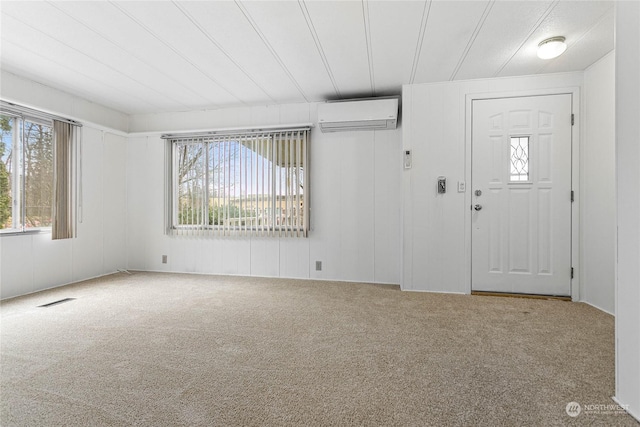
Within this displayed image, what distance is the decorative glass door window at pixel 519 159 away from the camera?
307 centimetres

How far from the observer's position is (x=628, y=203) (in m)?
1.34

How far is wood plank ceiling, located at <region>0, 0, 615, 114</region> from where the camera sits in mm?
1999

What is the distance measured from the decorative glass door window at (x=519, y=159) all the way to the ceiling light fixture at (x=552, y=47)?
2.86 feet

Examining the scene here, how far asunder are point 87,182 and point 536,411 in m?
4.89

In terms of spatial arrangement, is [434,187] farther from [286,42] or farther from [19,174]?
[19,174]

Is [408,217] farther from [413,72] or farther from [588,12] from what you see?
[588,12]

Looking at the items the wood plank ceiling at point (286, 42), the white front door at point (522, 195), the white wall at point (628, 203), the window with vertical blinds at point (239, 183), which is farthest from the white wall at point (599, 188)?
the window with vertical blinds at point (239, 183)

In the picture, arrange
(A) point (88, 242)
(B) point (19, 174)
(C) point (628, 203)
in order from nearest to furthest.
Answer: (C) point (628, 203) → (B) point (19, 174) → (A) point (88, 242)

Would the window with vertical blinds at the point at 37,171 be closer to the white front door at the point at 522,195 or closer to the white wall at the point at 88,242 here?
the white wall at the point at 88,242

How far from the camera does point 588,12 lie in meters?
2.00

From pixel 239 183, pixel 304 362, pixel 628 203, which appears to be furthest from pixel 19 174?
pixel 628 203

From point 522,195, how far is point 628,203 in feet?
6.18

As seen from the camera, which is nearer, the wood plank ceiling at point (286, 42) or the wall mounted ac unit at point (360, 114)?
the wood plank ceiling at point (286, 42)

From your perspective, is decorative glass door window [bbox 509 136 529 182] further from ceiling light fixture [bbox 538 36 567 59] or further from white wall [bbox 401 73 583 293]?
ceiling light fixture [bbox 538 36 567 59]
